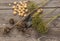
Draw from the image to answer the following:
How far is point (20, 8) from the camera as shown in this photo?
7.12 feet

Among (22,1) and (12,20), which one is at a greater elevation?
(22,1)

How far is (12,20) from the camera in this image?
2.14 metres

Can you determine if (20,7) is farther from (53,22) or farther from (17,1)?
(53,22)

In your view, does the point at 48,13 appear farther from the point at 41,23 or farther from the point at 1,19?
the point at 1,19

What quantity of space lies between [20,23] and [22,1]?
0.21 m

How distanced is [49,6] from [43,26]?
212 millimetres

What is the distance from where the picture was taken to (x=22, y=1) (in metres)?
2.22

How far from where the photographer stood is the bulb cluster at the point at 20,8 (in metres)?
2.17

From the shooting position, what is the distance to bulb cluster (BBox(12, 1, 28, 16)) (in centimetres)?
217

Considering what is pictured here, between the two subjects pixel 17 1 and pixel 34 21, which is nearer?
pixel 34 21

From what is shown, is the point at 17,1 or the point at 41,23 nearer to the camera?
the point at 41,23

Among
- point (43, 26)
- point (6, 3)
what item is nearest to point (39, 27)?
point (43, 26)

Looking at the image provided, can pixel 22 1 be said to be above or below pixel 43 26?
above

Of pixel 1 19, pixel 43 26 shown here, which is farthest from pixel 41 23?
pixel 1 19
